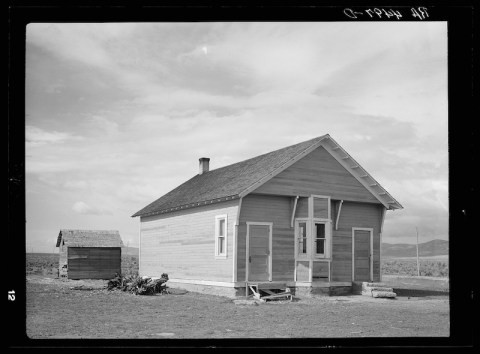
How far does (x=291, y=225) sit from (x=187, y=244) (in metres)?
5.41

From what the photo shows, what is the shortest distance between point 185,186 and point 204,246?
28.2 ft

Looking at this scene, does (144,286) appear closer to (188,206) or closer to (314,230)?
(188,206)

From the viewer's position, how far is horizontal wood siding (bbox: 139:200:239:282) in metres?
21.6

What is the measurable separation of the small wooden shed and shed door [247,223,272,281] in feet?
46.3

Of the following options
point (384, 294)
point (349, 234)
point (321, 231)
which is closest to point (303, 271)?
point (321, 231)

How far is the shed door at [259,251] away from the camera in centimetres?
2106

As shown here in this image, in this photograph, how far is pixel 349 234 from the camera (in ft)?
76.6

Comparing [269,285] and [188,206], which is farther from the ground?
[188,206]

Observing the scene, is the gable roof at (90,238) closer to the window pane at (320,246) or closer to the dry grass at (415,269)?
the window pane at (320,246)

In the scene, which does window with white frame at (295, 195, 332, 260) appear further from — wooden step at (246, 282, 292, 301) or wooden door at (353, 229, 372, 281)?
wooden door at (353, 229, 372, 281)

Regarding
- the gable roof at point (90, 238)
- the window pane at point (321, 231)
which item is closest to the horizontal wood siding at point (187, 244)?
the gable roof at point (90, 238)

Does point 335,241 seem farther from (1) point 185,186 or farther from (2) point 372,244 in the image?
(1) point 185,186
